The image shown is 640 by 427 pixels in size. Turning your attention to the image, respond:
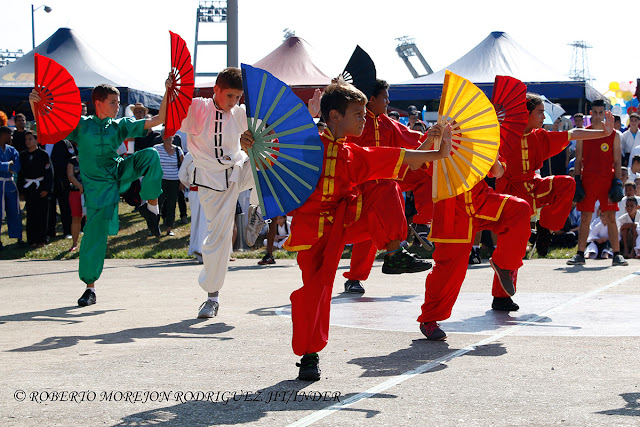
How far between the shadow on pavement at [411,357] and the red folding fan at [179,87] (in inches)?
108

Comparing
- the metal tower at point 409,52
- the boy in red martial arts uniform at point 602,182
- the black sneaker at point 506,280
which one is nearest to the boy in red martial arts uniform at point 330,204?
the black sneaker at point 506,280

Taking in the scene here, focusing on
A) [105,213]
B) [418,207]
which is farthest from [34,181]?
[418,207]

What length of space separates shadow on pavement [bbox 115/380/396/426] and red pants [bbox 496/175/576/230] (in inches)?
146

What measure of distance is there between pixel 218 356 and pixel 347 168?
1438 mm

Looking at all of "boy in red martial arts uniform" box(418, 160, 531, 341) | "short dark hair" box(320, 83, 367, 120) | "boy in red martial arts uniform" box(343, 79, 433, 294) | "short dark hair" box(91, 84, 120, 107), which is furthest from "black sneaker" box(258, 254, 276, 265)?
"short dark hair" box(320, 83, 367, 120)

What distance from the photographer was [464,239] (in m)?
5.93

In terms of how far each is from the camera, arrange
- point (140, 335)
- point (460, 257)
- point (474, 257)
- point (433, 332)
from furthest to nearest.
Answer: point (474, 257) < point (140, 335) < point (460, 257) < point (433, 332)

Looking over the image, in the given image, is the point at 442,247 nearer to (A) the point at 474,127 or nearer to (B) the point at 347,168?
(A) the point at 474,127

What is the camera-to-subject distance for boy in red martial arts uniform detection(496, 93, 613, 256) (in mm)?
7461

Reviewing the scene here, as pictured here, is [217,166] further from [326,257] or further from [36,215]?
[36,215]

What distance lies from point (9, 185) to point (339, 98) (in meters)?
11.6

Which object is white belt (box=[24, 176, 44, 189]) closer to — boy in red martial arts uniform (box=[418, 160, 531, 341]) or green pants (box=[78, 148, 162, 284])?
green pants (box=[78, 148, 162, 284])

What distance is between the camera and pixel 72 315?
7.20 meters

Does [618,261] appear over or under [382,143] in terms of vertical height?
under
